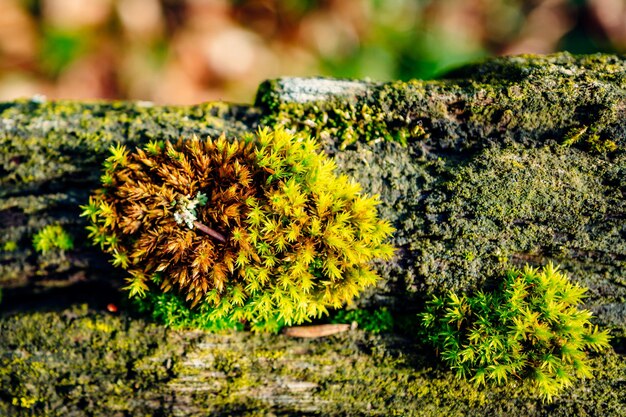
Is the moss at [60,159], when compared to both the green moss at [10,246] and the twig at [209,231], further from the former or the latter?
the twig at [209,231]

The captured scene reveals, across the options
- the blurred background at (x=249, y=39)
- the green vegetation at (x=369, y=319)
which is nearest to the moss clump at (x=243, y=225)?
the green vegetation at (x=369, y=319)

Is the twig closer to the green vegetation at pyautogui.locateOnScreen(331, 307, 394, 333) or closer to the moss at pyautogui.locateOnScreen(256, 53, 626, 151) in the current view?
the moss at pyautogui.locateOnScreen(256, 53, 626, 151)

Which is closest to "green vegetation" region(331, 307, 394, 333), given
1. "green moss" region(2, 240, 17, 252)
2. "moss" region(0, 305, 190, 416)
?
"moss" region(0, 305, 190, 416)

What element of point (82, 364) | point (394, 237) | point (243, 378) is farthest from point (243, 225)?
point (82, 364)

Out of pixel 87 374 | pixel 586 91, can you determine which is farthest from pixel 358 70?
pixel 87 374

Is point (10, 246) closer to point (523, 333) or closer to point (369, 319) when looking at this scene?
point (369, 319)

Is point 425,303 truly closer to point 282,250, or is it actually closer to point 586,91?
point 282,250
